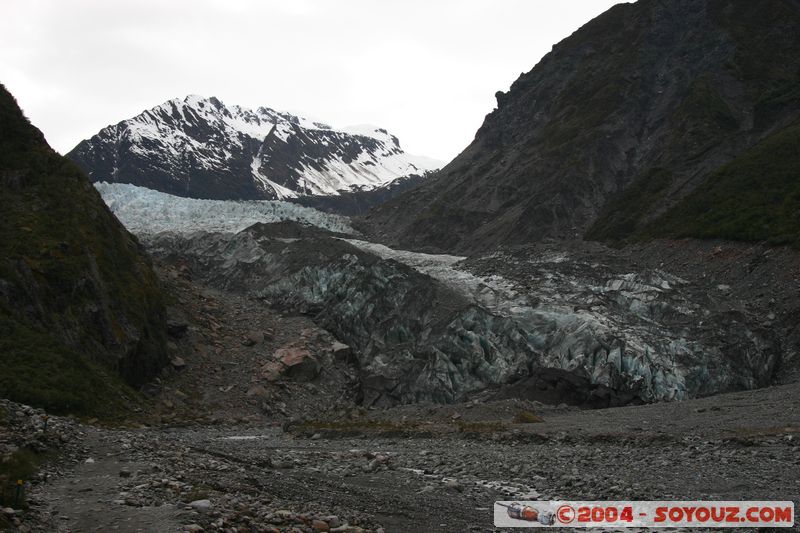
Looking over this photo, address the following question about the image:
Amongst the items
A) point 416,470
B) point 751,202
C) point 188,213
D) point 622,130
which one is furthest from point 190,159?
point 416,470

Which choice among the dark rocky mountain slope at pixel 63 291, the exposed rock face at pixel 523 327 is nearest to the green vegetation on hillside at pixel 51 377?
the dark rocky mountain slope at pixel 63 291

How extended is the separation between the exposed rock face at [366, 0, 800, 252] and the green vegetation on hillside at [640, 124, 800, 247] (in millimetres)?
357

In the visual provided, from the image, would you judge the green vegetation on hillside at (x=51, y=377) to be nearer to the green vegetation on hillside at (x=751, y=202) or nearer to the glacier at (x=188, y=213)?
the glacier at (x=188, y=213)

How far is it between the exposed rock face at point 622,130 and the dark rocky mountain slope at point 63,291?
128ft

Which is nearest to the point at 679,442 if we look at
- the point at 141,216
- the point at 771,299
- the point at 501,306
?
the point at 501,306

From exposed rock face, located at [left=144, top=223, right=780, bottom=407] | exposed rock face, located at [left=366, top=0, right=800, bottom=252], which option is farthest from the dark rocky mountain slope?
exposed rock face, located at [left=366, top=0, right=800, bottom=252]

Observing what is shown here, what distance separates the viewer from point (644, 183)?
64.1m

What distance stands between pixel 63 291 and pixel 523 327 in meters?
23.5

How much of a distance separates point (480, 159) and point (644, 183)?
35.7 metres

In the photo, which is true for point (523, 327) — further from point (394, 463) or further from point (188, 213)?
point (188, 213)

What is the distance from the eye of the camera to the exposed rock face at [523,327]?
31594mm

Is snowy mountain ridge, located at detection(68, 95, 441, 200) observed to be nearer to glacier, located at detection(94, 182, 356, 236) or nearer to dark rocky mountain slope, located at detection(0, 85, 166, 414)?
glacier, located at detection(94, 182, 356, 236)

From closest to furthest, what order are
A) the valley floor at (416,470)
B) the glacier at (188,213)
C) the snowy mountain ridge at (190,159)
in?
the valley floor at (416,470) < the glacier at (188,213) < the snowy mountain ridge at (190,159)

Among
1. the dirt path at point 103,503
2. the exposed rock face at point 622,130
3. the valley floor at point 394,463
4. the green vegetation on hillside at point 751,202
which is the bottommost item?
the valley floor at point 394,463
